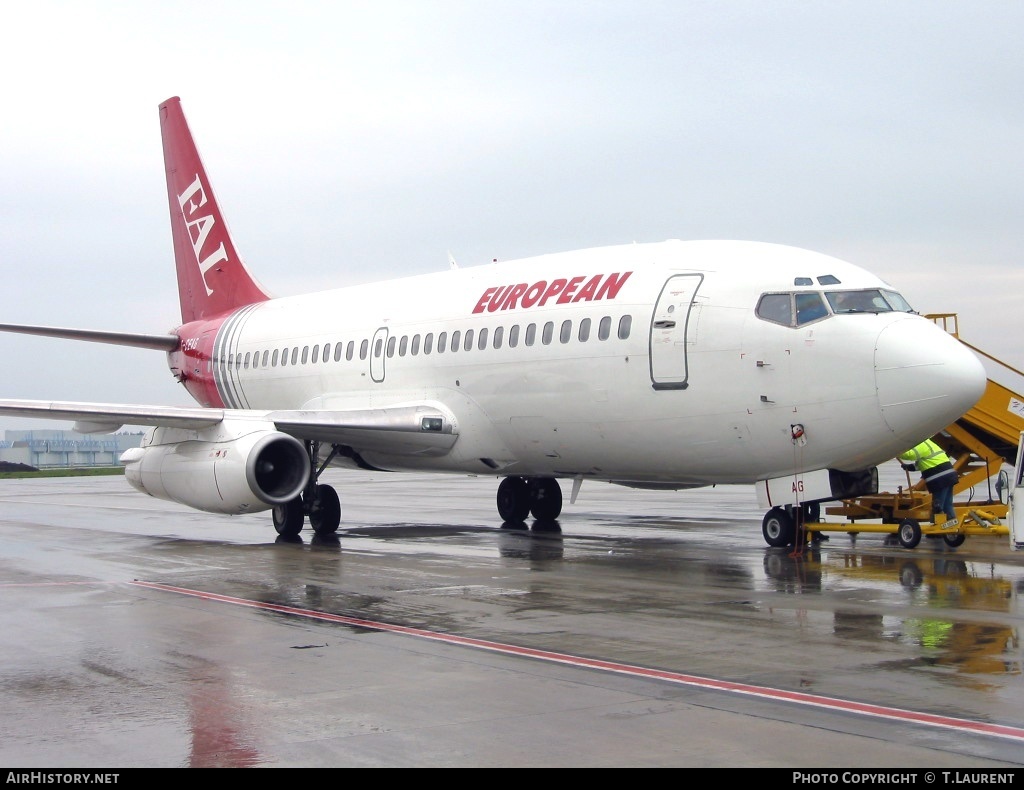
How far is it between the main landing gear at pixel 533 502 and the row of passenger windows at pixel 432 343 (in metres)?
3.41

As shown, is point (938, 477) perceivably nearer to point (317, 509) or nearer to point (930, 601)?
point (930, 601)

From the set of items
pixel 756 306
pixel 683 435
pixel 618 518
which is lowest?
pixel 618 518

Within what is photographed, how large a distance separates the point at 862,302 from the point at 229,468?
30.1 ft

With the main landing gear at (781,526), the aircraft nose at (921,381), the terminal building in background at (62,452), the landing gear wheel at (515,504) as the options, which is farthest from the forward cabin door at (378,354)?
the terminal building in background at (62,452)

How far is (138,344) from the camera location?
85.9 ft

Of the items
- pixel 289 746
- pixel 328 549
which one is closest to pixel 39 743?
pixel 289 746

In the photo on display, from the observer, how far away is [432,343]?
19172mm

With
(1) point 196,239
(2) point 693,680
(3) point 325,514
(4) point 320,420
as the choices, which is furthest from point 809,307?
(1) point 196,239

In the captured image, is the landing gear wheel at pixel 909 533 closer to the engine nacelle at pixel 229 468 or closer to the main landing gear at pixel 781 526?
the main landing gear at pixel 781 526

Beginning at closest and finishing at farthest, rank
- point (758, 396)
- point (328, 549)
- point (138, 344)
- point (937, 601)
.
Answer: point (937, 601) < point (758, 396) < point (328, 549) < point (138, 344)

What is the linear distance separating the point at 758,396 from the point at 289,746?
942cm

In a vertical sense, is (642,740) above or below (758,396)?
below

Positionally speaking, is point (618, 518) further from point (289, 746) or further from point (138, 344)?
point (289, 746)
